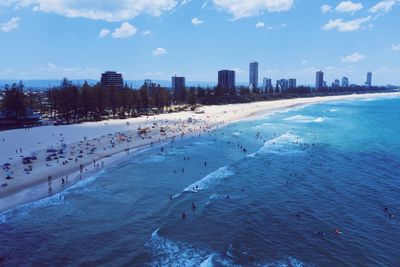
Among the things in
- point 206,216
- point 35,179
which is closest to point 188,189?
point 206,216

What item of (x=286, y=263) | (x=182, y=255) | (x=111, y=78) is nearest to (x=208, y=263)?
(x=182, y=255)

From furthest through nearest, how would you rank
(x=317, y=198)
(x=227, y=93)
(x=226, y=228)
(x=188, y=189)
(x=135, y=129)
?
(x=227, y=93)
(x=135, y=129)
(x=188, y=189)
(x=317, y=198)
(x=226, y=228)

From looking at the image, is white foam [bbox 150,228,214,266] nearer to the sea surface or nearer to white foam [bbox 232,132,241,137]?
the sea surface

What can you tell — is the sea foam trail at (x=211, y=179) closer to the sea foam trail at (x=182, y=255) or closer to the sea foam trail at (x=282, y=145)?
the sea foam trail at (x=282, y=145)

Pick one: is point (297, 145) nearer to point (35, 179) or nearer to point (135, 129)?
point (135, 129)

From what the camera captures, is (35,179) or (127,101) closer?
(35,179)

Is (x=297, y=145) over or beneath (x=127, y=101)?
beneath
